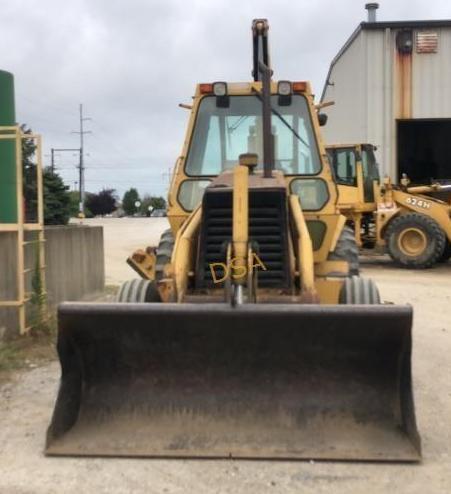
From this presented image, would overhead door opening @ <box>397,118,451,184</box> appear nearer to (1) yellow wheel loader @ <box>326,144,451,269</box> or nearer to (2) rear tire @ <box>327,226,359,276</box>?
(1) yellow wheel loader @ <box>326,144,451,269</box>

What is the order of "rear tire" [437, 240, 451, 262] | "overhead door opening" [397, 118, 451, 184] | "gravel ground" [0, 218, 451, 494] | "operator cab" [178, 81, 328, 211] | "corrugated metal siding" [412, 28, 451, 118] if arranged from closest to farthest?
1. "gravel ground" [0, 218, 451, 494]
2. "operator cab" [178, 81, 328, 211]
3. "rear tire" [437, 240, 451, 262]
4. "corrugated metal siding" [412, 28, 451, 118]
5. "overhead door opening" [397, 118, 451, 184]

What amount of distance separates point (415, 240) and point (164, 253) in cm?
1070

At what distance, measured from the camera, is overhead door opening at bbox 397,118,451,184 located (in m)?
24.4

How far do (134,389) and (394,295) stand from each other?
8.02 meters

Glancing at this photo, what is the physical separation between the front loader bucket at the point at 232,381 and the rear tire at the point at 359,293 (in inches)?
37.1

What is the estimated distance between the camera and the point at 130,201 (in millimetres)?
107812

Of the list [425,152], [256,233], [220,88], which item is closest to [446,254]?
[425,152]

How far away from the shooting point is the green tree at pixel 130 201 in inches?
4124

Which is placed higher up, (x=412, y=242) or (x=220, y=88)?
(x=220, y=88)

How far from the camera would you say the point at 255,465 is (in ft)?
14.5

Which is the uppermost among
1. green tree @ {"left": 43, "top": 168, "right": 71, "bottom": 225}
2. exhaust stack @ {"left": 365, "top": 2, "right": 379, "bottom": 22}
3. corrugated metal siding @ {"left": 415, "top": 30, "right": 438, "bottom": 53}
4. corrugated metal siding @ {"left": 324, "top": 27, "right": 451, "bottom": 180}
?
exhaust stack @ {"left": 365, "top": 2, "right": 379, "bottom": 22}

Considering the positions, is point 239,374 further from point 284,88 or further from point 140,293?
point 284,88

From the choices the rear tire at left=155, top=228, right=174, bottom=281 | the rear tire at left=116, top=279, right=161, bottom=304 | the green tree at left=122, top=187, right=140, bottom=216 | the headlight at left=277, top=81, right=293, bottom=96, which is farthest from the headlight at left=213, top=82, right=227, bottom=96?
the green tree at left=122, top=187, right=140, bottom=216

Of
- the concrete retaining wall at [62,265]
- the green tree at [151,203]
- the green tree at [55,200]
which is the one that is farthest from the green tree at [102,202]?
the concrete retaining wall at [62,265]
